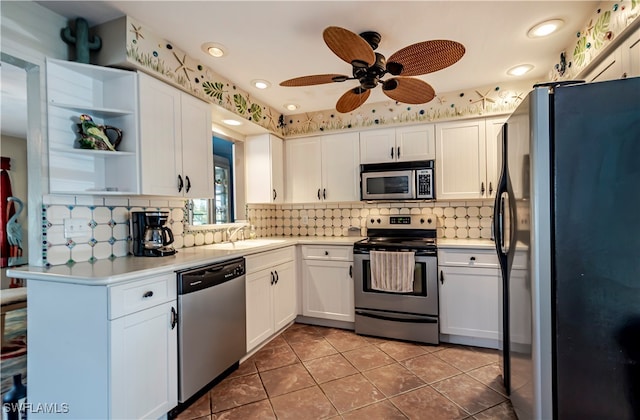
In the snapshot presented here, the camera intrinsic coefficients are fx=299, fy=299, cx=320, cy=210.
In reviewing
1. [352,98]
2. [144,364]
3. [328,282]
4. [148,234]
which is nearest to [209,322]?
[144,364]

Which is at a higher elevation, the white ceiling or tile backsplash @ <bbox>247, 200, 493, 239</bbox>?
the white ceiling

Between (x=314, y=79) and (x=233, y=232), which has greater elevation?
(x=314, y=79)

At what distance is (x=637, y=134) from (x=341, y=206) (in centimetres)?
271

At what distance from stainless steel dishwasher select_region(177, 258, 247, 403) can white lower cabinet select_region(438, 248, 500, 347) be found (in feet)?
5.86

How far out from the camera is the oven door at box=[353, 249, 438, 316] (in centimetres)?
272

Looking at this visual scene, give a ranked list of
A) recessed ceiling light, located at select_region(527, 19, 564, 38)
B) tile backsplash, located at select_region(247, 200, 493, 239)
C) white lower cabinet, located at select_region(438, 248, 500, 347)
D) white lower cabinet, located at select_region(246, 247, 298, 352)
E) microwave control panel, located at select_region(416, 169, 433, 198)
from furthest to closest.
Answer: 1. tile backsplash, located at select_region(247, 200, 493, 239)
2. microwave control panel, located at select_region(416, 169, 433, 198)
3. white lower cabinet, located at select_region(438, 248, 500, 347)
4. white lower cabinet, located at select_region(246, 247, 298, 352)
5. recessed ceiling light, located at select_region(527, 19, 564, 38)

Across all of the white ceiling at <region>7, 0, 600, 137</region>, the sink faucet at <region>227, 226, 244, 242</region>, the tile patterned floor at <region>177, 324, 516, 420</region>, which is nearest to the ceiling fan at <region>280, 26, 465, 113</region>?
the white ceiling at <region>7, 0, 600, 137</region>

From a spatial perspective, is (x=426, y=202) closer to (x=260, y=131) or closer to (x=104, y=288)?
(x=260, y=131)

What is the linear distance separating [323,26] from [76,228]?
6.61 feet

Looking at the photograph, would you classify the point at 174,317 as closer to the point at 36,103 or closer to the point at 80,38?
the point at 36,103

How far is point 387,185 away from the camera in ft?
10.2

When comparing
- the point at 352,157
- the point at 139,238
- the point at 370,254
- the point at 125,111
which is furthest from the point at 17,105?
the point at 370,254

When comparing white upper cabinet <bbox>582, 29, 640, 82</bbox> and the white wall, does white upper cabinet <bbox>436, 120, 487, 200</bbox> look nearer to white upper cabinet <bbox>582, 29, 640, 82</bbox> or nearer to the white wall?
white upper cabinet <bbox>582, 29, 640, 82</bbox>

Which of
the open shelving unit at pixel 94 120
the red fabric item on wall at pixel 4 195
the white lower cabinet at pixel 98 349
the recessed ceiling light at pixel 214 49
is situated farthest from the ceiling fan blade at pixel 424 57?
the red fabric item on wall at pixel 4 195
